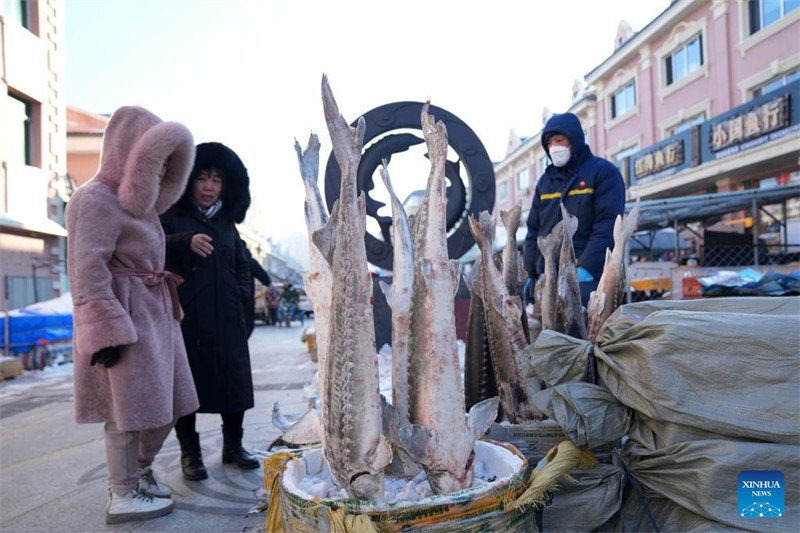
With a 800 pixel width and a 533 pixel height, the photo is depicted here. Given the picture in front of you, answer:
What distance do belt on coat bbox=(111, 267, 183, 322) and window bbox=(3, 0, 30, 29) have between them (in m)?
12.8

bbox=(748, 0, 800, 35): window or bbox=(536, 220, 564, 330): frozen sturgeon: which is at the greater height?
bbox=(748, 0, 800, 35): window

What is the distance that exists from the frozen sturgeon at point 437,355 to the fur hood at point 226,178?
212 centimetres

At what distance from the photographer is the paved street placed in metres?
2.51

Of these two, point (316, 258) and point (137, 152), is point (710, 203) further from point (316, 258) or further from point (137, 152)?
point (316, 258)

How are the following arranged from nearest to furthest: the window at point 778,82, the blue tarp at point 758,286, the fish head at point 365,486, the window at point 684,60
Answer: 1. the fish head at point 365,486
2. the blue tarp at point 758,286
3. the window at point 778,82
4. the window at point 684,60

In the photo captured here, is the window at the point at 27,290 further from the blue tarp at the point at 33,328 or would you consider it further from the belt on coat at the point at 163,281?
the belt on coat at the point at 163,281

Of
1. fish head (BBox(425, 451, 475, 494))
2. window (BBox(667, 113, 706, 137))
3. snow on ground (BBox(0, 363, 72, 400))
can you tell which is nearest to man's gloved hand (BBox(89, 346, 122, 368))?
fish head (BBox(425, 451, 475, 494))

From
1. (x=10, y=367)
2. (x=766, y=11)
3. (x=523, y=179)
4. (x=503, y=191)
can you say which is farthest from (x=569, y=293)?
(x=503, y=191)

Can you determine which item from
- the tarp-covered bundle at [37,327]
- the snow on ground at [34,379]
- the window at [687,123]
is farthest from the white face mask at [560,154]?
the window at [687,123]

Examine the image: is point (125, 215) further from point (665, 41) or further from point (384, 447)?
point (665, 41)

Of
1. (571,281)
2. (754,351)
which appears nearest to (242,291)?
(571,281)

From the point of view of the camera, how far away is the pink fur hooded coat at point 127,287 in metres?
2.35

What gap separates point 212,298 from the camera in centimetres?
315

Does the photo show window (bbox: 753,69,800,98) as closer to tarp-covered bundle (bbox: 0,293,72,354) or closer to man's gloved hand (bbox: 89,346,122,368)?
man's gloved hand (bbox: 89,346,122,368)
